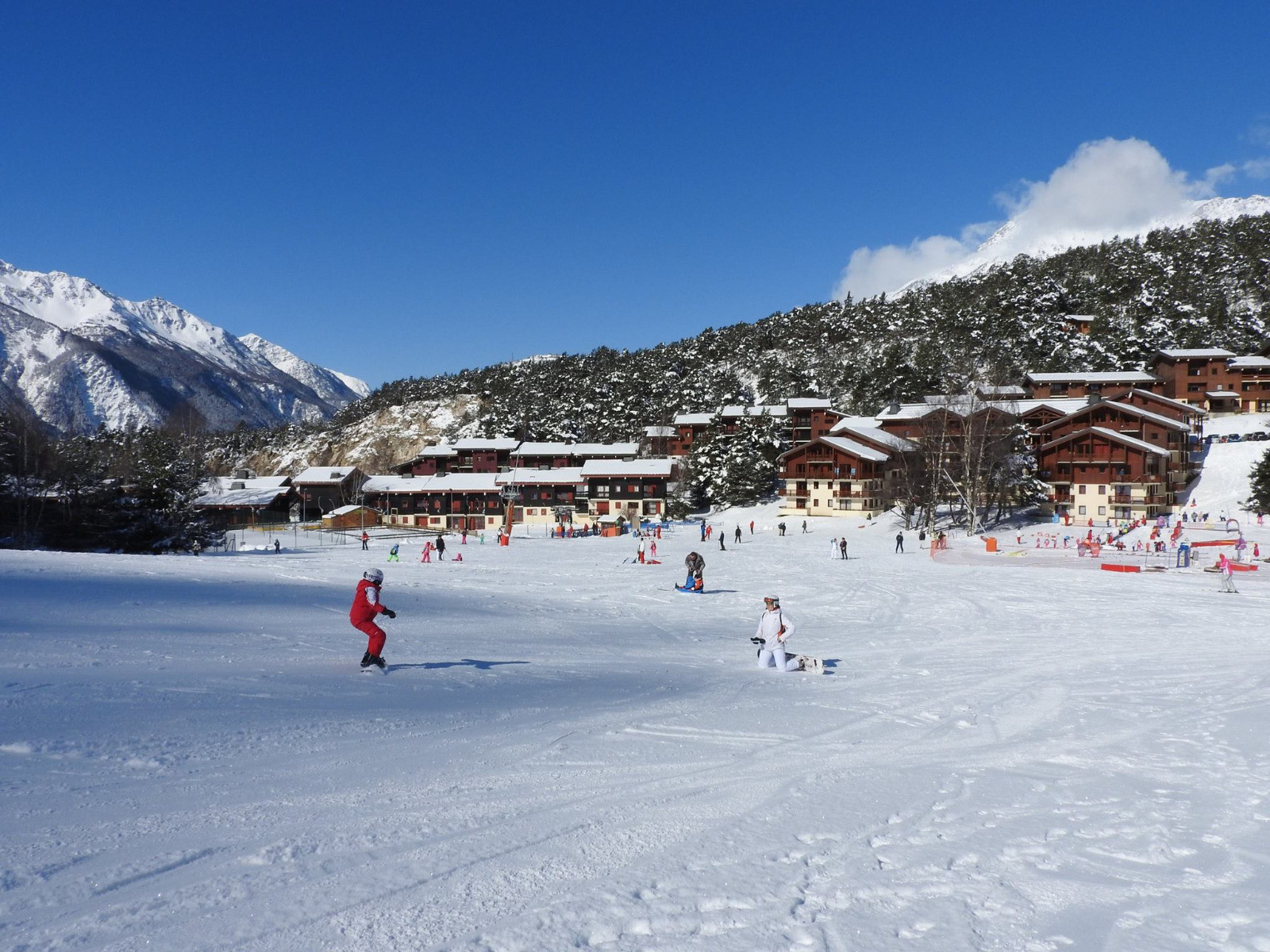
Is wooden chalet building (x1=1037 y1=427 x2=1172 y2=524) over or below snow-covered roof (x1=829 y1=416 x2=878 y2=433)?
below

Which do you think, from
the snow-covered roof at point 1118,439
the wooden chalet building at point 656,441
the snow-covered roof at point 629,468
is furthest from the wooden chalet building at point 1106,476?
the wooden chalet building at point 656,441

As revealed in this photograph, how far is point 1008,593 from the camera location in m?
22.8

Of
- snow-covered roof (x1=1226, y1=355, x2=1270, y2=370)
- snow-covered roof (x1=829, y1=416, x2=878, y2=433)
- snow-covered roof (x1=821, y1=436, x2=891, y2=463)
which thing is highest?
snow-covered roof (x1=1226, y1=355, x2=1270, y2=370)

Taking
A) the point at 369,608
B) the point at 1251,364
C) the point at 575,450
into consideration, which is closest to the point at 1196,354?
the point at 1251,364

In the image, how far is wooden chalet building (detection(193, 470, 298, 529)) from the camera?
→ 76000 mm

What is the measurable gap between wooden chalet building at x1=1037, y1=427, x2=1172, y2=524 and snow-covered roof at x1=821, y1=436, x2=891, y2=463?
39.1 ft

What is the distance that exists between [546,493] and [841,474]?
28.4 m

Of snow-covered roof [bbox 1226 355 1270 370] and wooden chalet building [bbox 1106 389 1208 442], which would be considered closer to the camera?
wooden chalet building [bbox 1106 389 1208 442]

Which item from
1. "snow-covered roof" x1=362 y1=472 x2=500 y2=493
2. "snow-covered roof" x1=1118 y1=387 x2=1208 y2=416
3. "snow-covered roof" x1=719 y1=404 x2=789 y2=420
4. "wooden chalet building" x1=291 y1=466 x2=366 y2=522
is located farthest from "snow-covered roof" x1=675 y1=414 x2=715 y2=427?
"snow-covered roof" x1=1118 y1=387 x2=1208 y2=416

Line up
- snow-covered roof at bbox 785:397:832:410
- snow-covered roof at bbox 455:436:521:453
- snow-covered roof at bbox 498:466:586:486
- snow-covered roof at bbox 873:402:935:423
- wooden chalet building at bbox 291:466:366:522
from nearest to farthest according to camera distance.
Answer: snow-covered roof at bbox 873:402:935:423, snow-covered roof at bbox 498:466:586:486, snow-covered roof at bbox 785:397:832:410, wooden chalet building at bbox 291:466:366:522, snow-covered roof at bbox 455:436:521:453

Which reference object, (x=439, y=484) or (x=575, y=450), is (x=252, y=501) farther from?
(x=575, y=450)

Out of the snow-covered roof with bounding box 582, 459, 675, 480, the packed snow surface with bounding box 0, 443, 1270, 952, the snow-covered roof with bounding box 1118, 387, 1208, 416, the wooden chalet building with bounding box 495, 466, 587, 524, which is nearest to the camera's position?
the packed snow surface with bounding box 0, 443, 1270, 952

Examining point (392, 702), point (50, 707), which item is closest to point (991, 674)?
point (392, 702)

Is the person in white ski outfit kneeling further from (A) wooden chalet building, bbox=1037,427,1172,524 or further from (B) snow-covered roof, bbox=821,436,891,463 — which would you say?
(B) snow-covered roof, bbox=821,436,891,463
